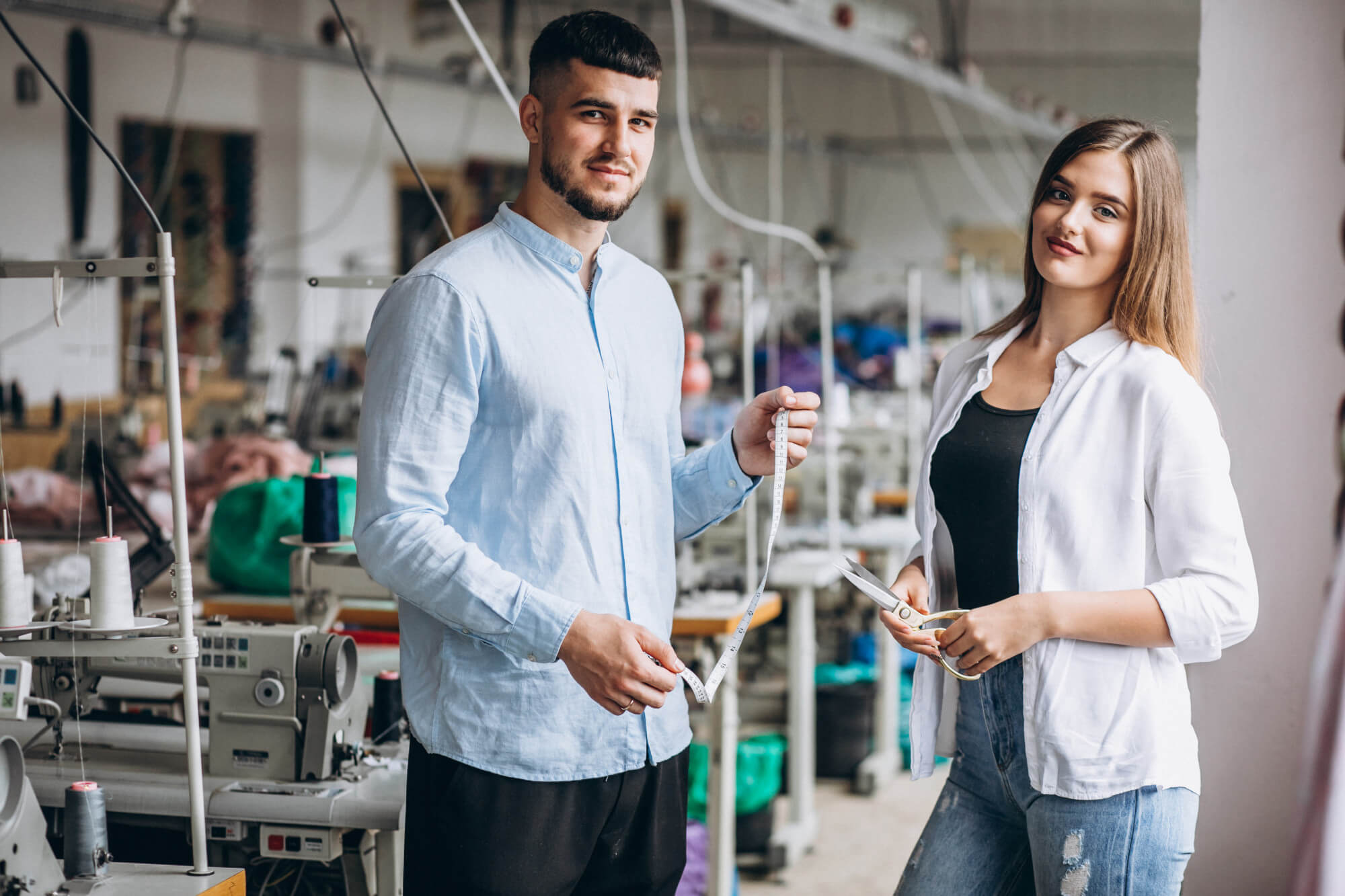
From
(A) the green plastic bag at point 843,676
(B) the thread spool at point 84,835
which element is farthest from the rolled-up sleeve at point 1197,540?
(A) the green plastic bag at point 843,676

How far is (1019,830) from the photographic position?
1577mm

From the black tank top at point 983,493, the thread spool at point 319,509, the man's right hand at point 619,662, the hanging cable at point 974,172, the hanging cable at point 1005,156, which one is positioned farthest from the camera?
the hanging cable at point 1005,156

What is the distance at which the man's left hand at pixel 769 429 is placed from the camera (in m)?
1.56

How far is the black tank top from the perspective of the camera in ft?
4.98

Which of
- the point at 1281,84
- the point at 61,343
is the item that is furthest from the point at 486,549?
the point at 61,343

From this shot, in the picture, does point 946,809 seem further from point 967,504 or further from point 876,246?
point 876,246

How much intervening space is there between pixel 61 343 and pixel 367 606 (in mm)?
4205

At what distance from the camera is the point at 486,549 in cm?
146

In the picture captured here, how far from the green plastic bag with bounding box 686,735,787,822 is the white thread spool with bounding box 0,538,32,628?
209 cm

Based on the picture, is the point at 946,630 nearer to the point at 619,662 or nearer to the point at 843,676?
the point at 619,662

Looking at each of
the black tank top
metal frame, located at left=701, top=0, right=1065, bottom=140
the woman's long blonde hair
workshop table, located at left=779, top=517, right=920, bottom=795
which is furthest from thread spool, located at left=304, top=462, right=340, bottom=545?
metal frame, located at left=701, top=0, right=1065, bottom=140

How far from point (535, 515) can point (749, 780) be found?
7.78 ft

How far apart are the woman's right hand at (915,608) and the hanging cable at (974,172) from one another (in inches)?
461

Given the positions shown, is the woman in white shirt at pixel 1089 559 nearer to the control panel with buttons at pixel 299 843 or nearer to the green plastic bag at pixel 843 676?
the control panel with buttons at pixel 299 843
